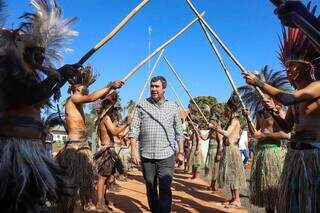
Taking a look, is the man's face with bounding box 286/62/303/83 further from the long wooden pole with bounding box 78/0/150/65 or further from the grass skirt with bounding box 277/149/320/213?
the long wooden pole with bounding box 78/0/150/65

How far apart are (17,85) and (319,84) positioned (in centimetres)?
243

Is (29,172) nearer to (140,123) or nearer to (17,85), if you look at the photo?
(17,85)

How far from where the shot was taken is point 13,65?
373 centimetres

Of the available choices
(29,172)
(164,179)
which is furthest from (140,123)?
(29,172)

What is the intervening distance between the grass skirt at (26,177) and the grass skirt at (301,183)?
194 cm

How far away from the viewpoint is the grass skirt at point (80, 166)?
5.82m

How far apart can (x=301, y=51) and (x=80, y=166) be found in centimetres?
311

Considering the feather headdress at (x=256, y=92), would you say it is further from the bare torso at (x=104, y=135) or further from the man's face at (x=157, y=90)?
the bare torso at (x=104, y=135)

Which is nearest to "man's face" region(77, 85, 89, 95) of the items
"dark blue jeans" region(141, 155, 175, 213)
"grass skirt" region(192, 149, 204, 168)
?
"dark blue jeans" region(141, 155, 175, 213)

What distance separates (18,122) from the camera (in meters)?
3.89

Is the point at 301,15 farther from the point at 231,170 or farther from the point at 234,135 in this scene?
the point at 234,135

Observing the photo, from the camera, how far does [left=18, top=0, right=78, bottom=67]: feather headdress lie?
162 inches

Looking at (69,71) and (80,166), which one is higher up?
(69,71)

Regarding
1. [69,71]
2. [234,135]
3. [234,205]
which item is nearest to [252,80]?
[69,71]
